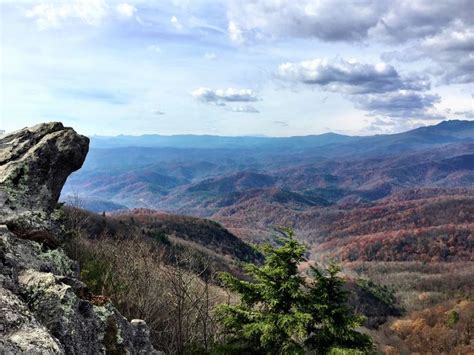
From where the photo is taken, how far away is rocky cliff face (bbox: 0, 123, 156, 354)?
5704 mm

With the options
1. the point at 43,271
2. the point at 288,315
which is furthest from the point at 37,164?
the point at 288,315

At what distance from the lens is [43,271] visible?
875 centimetres

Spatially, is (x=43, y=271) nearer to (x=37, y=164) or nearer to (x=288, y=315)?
(x=37, y=164)

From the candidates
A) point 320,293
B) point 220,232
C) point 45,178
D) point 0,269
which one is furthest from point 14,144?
point 220,232

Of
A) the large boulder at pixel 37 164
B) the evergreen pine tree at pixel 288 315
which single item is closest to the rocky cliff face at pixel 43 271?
the large boulder at pixel 37 164

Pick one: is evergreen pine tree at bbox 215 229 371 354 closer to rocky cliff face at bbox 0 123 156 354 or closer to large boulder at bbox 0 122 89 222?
rocky cliff face at bbox 0 123 156 354

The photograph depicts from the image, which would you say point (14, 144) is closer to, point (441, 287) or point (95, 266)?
point (95, 266)

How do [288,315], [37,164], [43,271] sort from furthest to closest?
[288,315] → [37,164] → [43,271]

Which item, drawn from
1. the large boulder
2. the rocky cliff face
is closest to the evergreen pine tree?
the rocky cliff face

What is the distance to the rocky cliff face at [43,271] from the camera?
570 cm

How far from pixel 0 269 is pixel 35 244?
7.63 ft

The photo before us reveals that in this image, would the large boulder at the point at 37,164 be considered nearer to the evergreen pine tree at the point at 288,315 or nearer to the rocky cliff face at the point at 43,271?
the rocky cliff face at the point at 43,271

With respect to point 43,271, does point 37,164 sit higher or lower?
higher

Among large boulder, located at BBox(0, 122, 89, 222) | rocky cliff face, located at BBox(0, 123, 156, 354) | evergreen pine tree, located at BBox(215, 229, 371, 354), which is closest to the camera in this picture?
rocky cliff face, located at BBox(0, 123, 156, 354)
